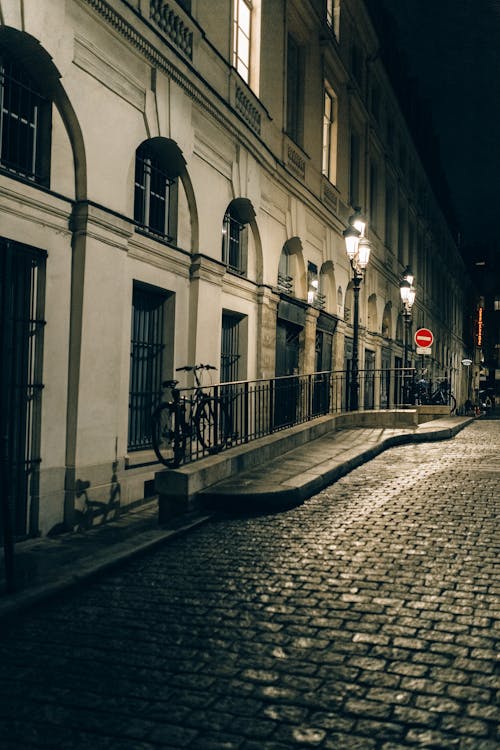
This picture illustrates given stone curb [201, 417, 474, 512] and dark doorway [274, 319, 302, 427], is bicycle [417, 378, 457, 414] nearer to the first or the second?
Answer: dark doorway [274, 319, 302, 427]

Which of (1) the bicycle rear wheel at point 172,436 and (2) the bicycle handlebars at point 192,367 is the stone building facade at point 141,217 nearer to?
(2) the bicycle handlebars at point 192,367

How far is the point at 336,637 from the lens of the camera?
4.31m

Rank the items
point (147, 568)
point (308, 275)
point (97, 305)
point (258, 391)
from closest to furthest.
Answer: point (147, 568) → point (97, 305) → point (258, 391) → point (308, 275)

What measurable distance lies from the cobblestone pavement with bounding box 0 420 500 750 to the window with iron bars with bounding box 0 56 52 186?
4.22 metres

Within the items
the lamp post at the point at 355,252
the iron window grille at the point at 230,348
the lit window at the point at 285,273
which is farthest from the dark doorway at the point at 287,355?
the lamp post at the point at 355,252

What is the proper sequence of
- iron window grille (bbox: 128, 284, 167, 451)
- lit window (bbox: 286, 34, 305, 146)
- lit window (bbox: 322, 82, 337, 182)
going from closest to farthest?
Answer: iron window grille (bbox: 128, 284, 167, 451) < lit window (bbox: 286, 34, 305, 146) < lit window (bbox: 322, 82, 337, 182)

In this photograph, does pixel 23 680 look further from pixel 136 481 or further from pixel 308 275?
pixel 308 275

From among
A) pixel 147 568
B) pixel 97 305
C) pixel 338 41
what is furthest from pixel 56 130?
pixel 338 41

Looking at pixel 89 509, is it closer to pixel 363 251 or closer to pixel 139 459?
pixel 139 459

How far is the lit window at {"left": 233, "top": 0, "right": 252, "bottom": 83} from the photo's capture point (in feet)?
43.4

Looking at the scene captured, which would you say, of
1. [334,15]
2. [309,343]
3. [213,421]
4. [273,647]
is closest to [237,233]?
[309,343]

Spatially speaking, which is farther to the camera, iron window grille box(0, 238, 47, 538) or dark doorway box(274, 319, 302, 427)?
dark doorway box(274, 319, 302, 427)

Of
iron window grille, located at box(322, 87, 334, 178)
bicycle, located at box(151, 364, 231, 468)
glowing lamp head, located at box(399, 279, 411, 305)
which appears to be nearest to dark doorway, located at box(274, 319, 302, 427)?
bicycle, located at box(151, 364, 231, 468)

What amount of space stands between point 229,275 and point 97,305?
4.52 m
